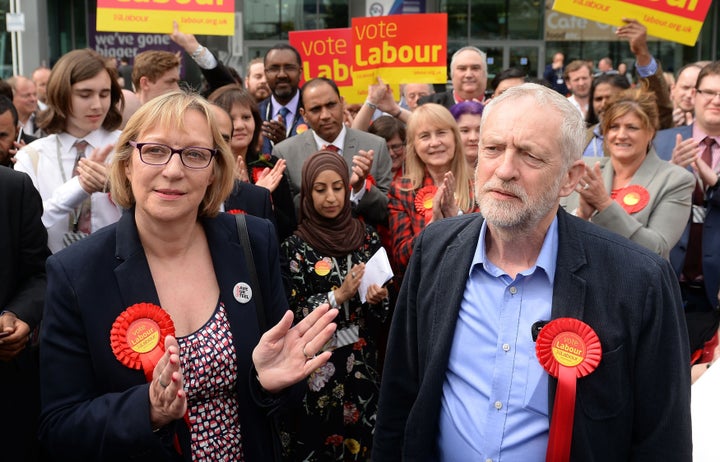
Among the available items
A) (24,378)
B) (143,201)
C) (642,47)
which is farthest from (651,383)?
(642,47)

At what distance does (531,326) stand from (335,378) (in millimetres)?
2342

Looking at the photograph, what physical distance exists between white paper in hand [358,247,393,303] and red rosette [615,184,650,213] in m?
1.38

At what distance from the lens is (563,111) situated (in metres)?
2.39

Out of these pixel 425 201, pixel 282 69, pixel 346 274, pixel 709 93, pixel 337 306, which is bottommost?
pixel 337 306

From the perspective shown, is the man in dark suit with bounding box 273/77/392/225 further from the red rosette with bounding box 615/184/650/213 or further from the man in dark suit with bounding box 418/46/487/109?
the red rosette with bounding box 615/184/650/213

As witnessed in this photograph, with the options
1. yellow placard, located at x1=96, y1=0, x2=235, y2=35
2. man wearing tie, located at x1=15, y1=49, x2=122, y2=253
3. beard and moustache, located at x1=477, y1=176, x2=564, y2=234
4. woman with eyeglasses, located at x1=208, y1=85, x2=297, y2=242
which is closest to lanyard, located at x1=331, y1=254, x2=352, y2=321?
woman with eyeglasses, located at x1=208, y1=85, x2=297, y2=242

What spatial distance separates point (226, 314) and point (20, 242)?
3.70 ft

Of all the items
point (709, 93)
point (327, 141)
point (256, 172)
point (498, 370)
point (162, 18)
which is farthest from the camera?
point (162, 18)

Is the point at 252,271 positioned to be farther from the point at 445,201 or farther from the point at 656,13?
the point at 656,13

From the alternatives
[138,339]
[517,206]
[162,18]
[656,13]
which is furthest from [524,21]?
[138,339]

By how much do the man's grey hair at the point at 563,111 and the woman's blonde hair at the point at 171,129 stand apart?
3.43 ft

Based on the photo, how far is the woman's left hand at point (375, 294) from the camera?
447cm

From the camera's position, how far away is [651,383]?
223 cm

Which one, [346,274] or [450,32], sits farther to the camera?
[450,32]
